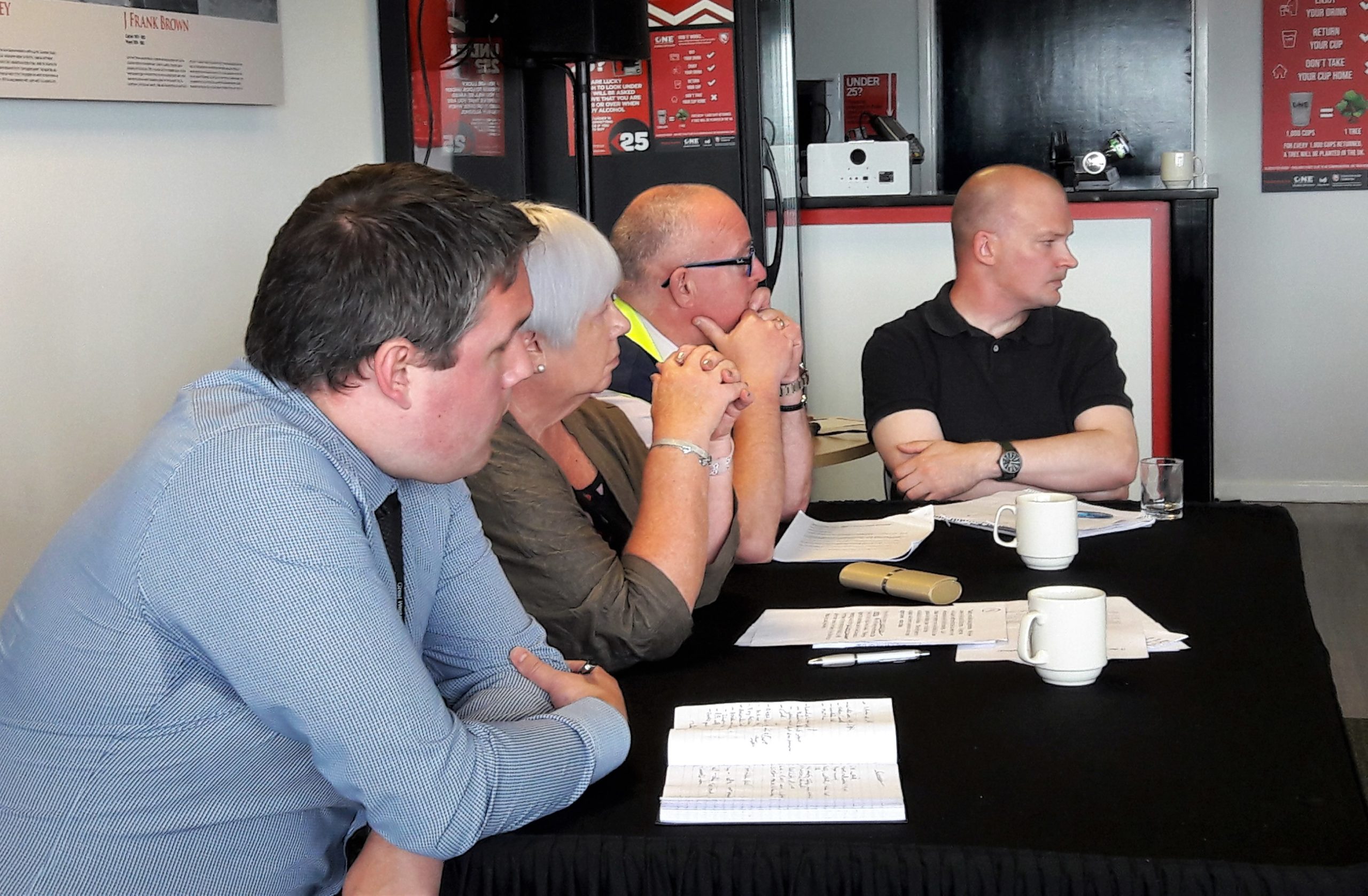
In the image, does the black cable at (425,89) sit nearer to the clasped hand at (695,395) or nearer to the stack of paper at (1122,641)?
the clasped hand at (695,395)

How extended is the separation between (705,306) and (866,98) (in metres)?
3.98

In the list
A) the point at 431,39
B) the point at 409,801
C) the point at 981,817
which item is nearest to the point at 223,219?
the point at 431,39

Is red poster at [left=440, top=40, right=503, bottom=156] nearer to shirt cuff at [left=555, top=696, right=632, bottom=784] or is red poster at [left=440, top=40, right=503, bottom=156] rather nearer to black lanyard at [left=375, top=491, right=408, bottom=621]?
black lanyard at [left=375, top=491, right=408, bottom=621]

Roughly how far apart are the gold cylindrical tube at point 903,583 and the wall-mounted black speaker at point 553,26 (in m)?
1.98

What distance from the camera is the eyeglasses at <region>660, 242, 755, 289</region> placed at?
2.42 meters

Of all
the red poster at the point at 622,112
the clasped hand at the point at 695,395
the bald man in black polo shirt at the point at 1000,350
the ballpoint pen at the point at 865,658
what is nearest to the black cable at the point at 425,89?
the red poster at the point at 622,112

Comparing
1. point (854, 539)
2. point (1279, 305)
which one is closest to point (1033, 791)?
point (854, 539)

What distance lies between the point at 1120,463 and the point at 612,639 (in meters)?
1.44

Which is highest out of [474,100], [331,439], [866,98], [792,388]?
[866,98]

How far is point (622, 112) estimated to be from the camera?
403cm

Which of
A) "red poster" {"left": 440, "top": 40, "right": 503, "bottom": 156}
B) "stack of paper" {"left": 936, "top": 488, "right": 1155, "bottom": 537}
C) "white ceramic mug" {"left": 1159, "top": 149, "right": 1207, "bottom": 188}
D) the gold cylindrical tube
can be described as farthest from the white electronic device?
the gold cylindrical tube

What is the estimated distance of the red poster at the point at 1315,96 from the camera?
207 inches

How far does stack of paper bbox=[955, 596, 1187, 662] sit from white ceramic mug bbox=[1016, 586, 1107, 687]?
67 mm

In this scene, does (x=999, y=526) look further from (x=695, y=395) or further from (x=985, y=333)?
(x=985, y=333)
